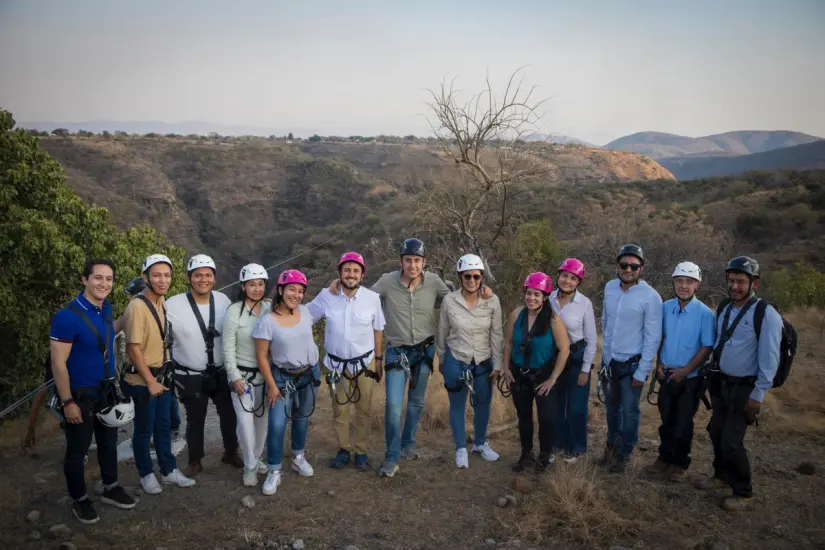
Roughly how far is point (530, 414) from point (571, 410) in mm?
559

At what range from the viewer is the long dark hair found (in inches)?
209

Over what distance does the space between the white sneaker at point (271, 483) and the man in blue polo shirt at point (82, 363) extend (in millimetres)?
1399

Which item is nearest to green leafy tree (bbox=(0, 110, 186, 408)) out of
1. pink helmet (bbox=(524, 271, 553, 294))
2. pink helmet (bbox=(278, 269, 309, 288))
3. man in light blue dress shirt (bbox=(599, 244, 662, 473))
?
pink helmet (bbox=(278, 269, 309, 288))

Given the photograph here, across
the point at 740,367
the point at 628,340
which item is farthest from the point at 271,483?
the point at 740,367

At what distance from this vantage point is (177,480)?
534 cm

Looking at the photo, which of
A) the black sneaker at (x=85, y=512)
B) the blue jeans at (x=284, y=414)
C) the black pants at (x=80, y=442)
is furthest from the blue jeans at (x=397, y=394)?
the black sneaker at (x=85, y=512)

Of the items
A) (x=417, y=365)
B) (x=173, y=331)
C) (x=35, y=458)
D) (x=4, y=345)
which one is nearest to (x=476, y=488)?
(x=417, y=365)

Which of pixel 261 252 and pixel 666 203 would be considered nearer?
pixel 666 203

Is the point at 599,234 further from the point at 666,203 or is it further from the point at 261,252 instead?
the point at 261,252

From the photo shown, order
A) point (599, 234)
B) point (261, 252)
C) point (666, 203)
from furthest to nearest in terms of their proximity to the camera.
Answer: point (261, 252) < point (666, 203) < point (599, 234)

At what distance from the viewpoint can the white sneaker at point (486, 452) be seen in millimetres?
6070

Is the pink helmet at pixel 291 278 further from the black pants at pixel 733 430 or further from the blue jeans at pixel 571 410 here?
the black pants at pixel 733 430

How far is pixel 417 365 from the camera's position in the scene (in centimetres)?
576

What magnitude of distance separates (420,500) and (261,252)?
47.8 m
